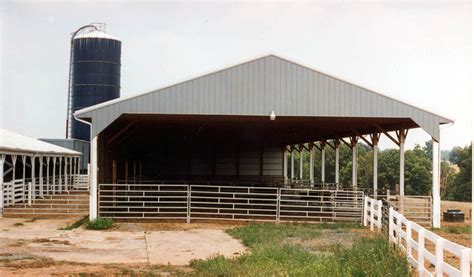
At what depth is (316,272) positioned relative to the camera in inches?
358

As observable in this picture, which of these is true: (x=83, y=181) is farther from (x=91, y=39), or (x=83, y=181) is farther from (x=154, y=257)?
(x=154, y=257)

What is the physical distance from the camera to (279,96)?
18.0 m

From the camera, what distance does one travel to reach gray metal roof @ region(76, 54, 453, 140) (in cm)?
1777

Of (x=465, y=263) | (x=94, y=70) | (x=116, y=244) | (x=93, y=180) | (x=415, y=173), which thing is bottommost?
(x=116, y=244)

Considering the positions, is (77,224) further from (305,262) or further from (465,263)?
(465,263)

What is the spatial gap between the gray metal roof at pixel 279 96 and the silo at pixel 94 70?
2934cm

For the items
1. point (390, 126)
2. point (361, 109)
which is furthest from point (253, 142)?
point (361, 109)

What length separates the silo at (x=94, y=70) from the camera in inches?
1806

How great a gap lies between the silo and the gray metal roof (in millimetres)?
29341

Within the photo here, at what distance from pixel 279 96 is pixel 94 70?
101 ft

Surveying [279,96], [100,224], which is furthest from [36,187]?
[279,96]

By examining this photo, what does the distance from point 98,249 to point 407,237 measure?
255 inches

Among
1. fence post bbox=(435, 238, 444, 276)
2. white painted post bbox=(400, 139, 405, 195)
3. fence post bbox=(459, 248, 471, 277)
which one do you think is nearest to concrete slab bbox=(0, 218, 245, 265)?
fence post bbox=(435, 238, 444, 276)

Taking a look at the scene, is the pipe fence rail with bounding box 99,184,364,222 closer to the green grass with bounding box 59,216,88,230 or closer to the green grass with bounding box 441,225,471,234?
the green grass with bounding box 59,216,88,230
